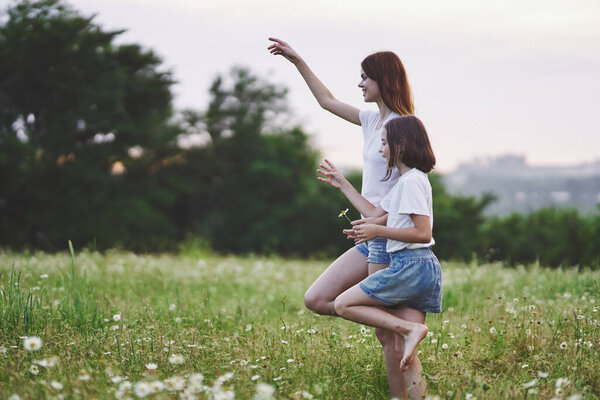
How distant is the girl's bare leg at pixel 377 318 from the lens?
322 cm

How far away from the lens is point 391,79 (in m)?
3.70

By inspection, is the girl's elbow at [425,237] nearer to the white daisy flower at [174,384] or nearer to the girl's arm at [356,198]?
the girl's arm at [356,198]

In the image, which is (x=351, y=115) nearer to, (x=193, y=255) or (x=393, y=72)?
(x=393, y=72)

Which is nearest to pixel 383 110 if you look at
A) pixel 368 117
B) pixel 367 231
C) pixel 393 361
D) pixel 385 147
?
pixel 368 117

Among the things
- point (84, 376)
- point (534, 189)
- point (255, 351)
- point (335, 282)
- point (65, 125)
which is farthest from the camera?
point (534, 189)

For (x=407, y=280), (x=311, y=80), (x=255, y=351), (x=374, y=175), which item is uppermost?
(x=311, y=80)

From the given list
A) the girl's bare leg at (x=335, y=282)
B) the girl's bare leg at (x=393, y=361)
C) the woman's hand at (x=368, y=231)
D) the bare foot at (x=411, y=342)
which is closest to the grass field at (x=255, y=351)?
the girl's bare leg at (x=393, y=361)

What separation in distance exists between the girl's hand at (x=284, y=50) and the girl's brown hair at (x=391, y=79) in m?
0.69

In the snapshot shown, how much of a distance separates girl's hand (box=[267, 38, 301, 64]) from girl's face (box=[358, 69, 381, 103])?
67cm

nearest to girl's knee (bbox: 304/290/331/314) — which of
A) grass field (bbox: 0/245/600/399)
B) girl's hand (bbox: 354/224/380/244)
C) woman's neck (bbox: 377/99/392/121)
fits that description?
grass field (bbox: 0/245/600/399)

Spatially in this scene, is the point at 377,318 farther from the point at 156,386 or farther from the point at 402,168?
the point at 156,386

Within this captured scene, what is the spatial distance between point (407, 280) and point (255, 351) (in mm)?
1448

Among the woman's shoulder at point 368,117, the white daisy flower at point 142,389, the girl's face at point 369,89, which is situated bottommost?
the white daisy flower at point 142,389

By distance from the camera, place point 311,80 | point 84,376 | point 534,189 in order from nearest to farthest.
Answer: point 84,376, point 311,80, point 534,189
